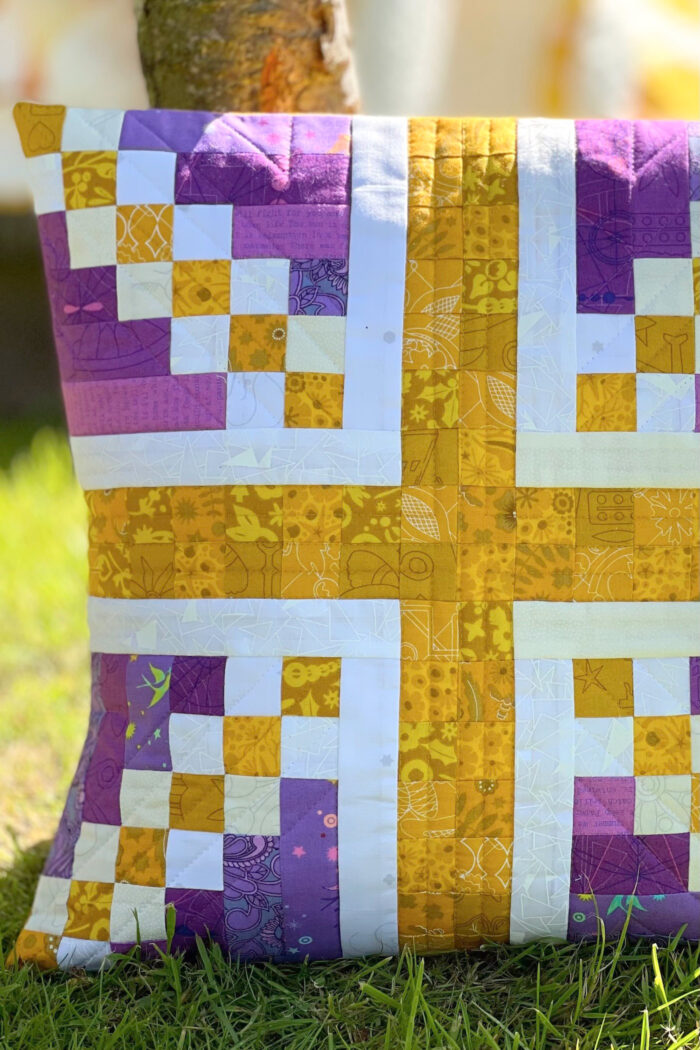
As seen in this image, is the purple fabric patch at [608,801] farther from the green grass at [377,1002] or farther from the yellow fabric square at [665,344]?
the yellow fabric square at [665,344]

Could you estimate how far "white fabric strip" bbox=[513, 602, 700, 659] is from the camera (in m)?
0.81

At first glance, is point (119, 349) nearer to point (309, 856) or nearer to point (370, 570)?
point (370, 570)

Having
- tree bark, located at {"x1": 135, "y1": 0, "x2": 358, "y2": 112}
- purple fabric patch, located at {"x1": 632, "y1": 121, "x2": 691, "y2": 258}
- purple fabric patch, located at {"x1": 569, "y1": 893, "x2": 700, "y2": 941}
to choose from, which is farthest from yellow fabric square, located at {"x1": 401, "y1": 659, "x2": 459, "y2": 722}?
tree bark, located at {"x1": 135, "y1": 0, "x2": 358, "y2": 112}

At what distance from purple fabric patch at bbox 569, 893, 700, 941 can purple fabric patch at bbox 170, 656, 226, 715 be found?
39 cm

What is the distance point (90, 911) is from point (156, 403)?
0.49 m

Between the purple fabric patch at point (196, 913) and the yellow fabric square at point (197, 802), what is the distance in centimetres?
6

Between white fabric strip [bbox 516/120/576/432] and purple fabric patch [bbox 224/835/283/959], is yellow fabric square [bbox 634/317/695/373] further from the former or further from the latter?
purple fabric patch [bbox 224/835/283/959]

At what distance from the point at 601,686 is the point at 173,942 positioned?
471 millimetres

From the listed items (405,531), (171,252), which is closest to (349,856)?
(405,531)

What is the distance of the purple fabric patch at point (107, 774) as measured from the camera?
84 cm

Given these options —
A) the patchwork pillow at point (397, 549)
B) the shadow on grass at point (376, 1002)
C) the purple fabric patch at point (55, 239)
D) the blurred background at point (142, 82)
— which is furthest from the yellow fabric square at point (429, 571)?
the blurred background at point (142, 82)

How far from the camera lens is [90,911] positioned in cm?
83

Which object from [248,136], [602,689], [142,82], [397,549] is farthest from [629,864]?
[142,82]

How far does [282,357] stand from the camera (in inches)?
32.6
